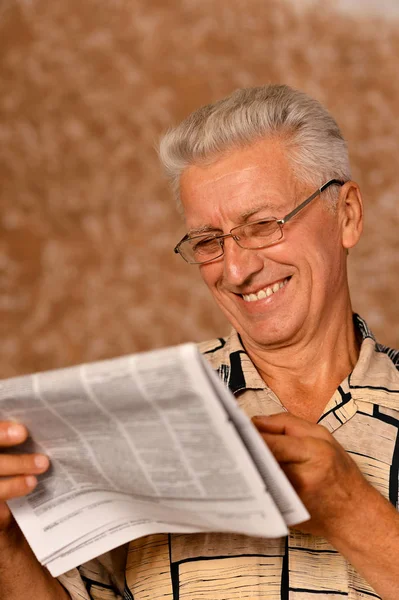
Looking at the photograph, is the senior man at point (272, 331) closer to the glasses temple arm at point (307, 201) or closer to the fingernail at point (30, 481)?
the glasses temple arm at point (307, 201)

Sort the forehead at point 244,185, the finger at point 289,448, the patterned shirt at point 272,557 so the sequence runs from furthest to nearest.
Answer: the forehead at point 244,185
the patterned shirt at point 272,557
the finger at point 289,448

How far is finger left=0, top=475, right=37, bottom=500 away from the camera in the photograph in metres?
1.10

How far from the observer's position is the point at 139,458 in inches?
41.4

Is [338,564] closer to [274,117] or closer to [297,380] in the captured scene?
[297,380]

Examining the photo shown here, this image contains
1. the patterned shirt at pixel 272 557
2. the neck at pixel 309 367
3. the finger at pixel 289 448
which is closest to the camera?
the finger at pixel 289 448

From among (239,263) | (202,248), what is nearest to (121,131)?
→ (202,248)

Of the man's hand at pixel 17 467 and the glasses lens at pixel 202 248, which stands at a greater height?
the glasses lens at pixel 202 248

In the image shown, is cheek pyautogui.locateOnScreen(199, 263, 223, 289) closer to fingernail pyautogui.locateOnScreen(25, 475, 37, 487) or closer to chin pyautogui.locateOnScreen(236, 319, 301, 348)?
chin pyautogui.locateOnScreen(236, 319, 301, 348)

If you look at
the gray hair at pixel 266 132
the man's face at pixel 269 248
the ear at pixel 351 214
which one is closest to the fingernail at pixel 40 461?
the man's face at pixel 269 248

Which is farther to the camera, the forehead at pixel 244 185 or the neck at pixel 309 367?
the neck at pixel 309 367

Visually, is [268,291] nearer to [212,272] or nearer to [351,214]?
[212,272]

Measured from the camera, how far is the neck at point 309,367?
1.60 metres

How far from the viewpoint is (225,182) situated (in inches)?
59.4

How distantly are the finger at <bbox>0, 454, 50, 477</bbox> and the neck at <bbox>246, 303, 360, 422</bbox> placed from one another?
59 centimetres
